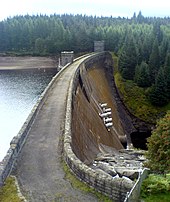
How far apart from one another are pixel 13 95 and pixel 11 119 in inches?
588

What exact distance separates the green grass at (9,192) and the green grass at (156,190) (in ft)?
17.1

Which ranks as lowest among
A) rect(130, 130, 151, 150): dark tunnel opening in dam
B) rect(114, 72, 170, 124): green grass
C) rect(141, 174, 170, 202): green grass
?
rect(130, 130, 151, 150): dark tunnel opening in dam

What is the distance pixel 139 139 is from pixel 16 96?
24.3m

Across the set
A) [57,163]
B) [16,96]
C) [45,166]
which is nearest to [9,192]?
[45,166]

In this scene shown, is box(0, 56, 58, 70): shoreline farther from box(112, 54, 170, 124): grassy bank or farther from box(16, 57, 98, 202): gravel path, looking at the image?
box(16, 57, 98, 202): gravel path

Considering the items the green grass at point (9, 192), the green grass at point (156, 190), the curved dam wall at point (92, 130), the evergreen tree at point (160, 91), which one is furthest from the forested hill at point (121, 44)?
the green grass at point (156, 190)

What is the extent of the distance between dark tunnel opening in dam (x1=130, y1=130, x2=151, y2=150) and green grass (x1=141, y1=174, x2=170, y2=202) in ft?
124

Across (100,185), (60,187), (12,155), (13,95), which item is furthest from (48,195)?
(13,95)

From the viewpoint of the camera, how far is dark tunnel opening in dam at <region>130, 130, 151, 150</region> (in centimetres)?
5141

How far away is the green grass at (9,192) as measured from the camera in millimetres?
14570

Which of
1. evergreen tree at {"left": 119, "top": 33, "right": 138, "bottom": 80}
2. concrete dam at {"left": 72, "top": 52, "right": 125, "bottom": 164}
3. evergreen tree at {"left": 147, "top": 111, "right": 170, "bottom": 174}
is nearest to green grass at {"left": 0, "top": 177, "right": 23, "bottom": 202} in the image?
concrete dam at {"left": 72, "top": 52, "right": 125, "bottom": 164}

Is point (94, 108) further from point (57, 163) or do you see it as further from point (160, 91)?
point (57, 163)

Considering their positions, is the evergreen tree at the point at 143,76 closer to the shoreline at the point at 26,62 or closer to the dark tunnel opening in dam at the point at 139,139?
the dark tunnel opening in dam at the point at 139,139

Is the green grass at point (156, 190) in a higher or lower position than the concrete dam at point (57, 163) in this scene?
higher
